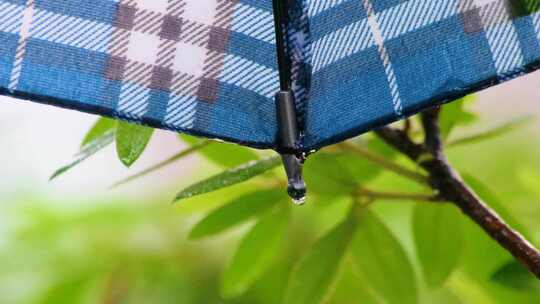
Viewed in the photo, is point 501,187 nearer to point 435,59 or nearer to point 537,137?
point 537,137

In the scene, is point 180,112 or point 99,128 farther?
point 99,128

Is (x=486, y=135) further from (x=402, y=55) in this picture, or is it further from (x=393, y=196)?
(x=402, y=55)

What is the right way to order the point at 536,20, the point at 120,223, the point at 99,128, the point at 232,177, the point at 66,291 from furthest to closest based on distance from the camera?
the point at 120,223 < the point at 66,291 < the point at 99,128 < the point at 232,177 < the point at 536,20

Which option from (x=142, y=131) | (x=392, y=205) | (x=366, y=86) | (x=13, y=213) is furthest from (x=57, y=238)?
(x=366, y=86)

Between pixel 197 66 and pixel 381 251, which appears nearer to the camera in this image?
pixel 197 66

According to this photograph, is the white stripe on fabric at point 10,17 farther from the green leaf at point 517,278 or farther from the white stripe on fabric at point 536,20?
the green leaf at point 517,278

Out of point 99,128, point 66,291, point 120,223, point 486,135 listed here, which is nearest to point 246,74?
point 99,128
